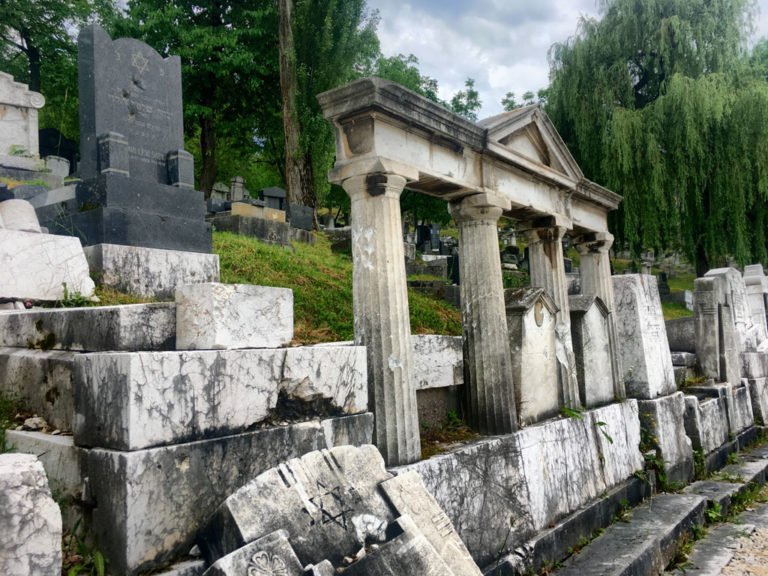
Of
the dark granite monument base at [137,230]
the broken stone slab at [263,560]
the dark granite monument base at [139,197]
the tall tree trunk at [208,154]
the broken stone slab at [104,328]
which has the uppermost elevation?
the tall tree trunk at [208,154]

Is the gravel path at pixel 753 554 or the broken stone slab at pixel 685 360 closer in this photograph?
the gravel path at pixel 753 554

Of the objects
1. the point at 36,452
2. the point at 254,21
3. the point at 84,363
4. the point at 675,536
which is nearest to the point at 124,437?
the point at 84,363

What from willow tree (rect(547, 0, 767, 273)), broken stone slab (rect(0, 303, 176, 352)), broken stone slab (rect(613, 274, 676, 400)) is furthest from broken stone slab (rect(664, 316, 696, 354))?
broken stone slab (rect(0, 303, 176, 352))

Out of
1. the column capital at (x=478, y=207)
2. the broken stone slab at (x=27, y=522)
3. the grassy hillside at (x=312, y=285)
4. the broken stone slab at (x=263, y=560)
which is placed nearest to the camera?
the broken stone slab at (x=27, y=522)

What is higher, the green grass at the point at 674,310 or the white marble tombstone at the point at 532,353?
the green grass at the point at 674,310

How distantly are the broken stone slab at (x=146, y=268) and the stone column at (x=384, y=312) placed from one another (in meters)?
2.26

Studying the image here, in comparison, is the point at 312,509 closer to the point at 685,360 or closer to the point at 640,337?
the point at 640,337

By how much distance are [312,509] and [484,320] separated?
8.78 feet

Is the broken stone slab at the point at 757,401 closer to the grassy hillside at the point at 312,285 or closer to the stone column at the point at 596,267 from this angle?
the stone column at the point at 596,267

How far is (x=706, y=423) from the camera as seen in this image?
24.0 feet

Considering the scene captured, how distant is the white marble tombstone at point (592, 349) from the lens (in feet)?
19.2

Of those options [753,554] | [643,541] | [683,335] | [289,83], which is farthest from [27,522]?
[289,83]

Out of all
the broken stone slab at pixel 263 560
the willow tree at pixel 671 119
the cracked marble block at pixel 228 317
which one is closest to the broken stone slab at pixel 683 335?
the willow tree at pixel 671 119

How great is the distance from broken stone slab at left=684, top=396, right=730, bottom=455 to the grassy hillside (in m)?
3.19
